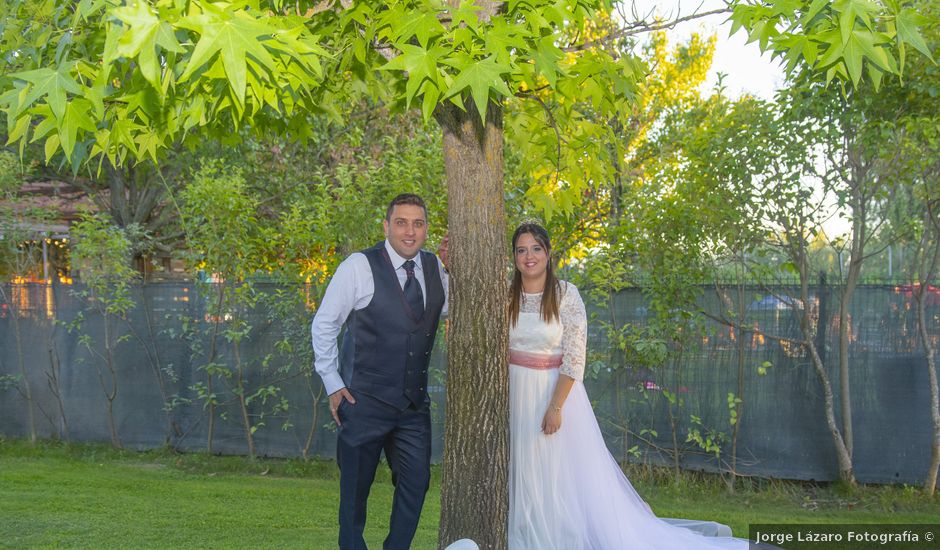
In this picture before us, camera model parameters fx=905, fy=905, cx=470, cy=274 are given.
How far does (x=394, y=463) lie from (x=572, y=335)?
1.19m

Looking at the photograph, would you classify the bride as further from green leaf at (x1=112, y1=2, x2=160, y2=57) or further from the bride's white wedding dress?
green leaf at (x1=112, y1=2, x2=160, y2=57)

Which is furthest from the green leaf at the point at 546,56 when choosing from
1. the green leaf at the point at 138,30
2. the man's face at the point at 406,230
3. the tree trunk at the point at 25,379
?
the tree trunk at the point at 25,379

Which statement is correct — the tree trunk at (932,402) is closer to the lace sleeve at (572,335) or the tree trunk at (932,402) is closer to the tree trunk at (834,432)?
the tree trunk at (834,432)

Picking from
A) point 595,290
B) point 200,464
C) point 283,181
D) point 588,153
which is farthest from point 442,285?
point 283,181

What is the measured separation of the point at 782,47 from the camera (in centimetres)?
307

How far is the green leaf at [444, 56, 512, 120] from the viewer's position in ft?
9.39

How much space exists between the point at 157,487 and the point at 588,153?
17.1ft

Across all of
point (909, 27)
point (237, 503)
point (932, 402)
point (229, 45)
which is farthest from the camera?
point (932, 402)

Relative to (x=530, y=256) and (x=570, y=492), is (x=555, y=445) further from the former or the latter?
(x=530, y=256)

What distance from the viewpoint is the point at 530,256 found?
4965 mm

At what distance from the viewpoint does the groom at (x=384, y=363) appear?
464cm

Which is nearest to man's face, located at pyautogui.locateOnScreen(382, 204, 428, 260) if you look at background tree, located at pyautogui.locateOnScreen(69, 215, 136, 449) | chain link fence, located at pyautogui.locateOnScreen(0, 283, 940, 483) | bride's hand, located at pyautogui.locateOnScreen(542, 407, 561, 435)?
A: bride's hand, located at pyautogui.locateOnScreen(542, 407, 561, 435)

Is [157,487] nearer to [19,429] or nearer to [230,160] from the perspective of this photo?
[19,429]

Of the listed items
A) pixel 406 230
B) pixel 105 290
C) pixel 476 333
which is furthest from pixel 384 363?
pixel 105 290
